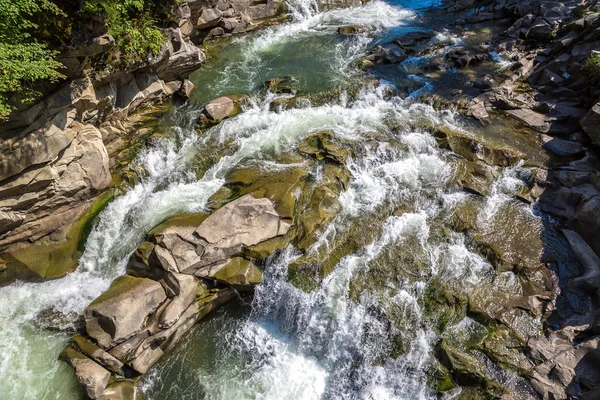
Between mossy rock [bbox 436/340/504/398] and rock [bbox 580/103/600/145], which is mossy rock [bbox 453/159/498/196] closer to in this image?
rock [bbox 580/103/600/145]

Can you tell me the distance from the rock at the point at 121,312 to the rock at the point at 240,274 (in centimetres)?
178

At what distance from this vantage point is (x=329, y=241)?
11969 millimetres

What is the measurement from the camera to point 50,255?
12.4m

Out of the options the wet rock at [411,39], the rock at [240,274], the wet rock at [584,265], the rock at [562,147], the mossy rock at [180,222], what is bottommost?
the wet rock at [584,265]

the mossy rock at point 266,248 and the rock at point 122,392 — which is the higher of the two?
the mossy rock at point 266,248

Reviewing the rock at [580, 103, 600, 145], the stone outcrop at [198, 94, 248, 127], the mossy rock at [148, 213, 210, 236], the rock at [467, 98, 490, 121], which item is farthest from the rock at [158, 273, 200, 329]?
the rock at [580, 103, 600, 145]

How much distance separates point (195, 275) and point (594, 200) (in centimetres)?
1271

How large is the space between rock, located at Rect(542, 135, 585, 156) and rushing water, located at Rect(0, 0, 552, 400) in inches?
90.8

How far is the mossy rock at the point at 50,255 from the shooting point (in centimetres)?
1195

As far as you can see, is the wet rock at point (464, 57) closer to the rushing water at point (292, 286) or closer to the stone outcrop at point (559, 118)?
the stone outcrop at point (559, 118)

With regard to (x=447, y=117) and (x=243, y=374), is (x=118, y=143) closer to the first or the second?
(x=243, y=374)

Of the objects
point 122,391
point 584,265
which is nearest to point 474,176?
point 584,265

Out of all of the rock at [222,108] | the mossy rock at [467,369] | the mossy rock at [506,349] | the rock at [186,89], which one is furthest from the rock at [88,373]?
the rock at [186,89]

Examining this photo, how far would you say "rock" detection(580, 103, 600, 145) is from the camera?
14.0 m
